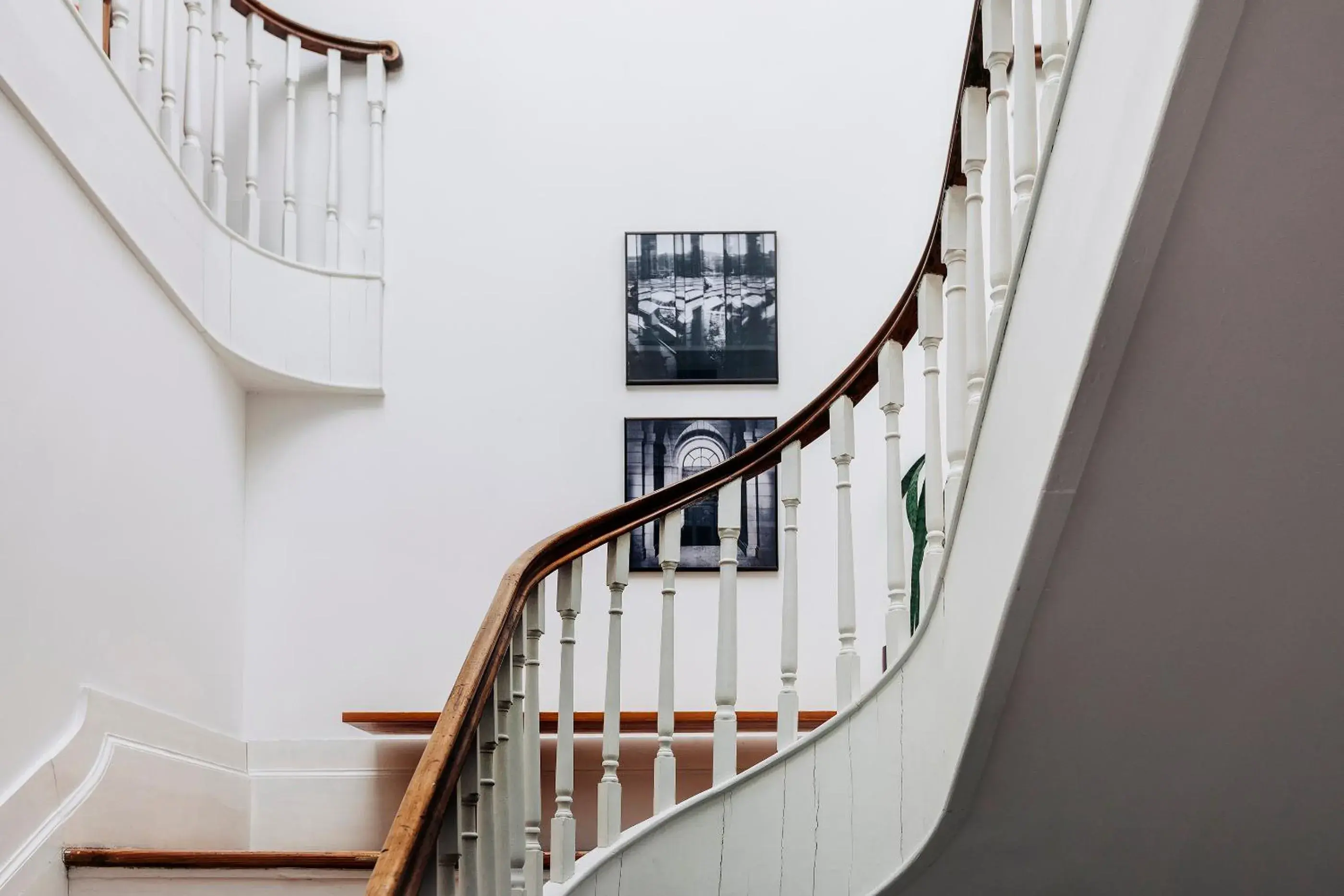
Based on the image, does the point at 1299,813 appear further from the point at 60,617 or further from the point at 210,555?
the point at 210,555

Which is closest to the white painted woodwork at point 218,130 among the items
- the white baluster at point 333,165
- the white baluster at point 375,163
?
the white baluster at point 333,165

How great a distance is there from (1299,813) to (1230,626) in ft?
1.54

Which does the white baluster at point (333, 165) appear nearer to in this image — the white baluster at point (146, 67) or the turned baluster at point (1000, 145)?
the white baluster at point (146, 67)

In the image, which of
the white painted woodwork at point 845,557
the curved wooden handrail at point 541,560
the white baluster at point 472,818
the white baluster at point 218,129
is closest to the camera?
the curved wooden handrail at point 541,560

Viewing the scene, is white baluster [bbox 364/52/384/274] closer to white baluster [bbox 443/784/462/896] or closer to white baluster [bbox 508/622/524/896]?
white baluster [bbox 508/622/524/896]

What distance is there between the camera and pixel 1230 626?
1757mm

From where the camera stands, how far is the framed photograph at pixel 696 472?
3.65 metres

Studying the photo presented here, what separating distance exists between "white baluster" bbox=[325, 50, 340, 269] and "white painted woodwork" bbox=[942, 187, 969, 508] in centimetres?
218

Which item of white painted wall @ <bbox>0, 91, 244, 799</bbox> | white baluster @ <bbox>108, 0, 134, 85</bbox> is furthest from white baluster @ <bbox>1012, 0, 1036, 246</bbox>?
white baluster @ <bbox>108, 0, 134, 85</bbox>

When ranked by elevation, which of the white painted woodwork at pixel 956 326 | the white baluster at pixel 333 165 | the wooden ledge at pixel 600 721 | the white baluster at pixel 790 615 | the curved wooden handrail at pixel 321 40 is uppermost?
the curved wooden handrail at pixel 321 40

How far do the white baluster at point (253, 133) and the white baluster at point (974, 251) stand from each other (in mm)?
2246

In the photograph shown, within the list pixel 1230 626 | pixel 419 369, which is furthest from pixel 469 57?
pixel 1230 626

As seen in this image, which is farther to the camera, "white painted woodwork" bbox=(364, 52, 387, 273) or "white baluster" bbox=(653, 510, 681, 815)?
"white painted woodwork" bbox=(364, 52, 387, 273)

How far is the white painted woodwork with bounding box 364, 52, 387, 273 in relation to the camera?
3.76 meters
